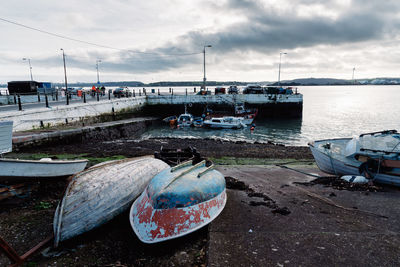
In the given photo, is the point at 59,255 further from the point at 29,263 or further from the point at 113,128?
the point at 113,128

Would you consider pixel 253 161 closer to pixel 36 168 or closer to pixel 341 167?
pixel 341 167

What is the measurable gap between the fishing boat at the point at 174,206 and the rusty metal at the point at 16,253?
185 centimetres

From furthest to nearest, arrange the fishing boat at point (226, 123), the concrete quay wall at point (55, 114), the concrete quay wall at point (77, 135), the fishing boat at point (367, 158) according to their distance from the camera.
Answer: the fishing boat at point (226, 123) < the concrete quay wall at point (55, 114) < the concrete quay wall at point (77, 135) < the fishing boat at point (367, 158)

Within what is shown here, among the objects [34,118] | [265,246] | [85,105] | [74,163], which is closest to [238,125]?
[85,105]

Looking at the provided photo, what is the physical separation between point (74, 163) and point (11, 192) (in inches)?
78.5

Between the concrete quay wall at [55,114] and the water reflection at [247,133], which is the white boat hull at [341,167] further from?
the concrete quay wall at [55,114]

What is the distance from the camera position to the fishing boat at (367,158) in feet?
28.7

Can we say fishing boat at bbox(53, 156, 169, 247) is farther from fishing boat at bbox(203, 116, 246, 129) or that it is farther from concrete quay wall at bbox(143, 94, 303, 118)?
concrete quay wall at bbox(143, 94, 303, 118)

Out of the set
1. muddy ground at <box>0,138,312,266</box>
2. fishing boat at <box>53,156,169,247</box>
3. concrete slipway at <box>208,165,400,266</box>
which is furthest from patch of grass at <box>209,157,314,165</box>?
muddy ground at <box>0,138,312,266</box>

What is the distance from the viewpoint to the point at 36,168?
753 cm

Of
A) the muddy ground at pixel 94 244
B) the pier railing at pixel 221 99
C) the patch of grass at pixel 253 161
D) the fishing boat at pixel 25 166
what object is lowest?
the patch of grass at pixel 253 161

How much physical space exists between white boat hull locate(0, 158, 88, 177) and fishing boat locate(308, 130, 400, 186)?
404 inches

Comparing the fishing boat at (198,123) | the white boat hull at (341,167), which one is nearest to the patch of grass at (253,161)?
the white boat hull at (341,167)

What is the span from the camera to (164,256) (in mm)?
4867
